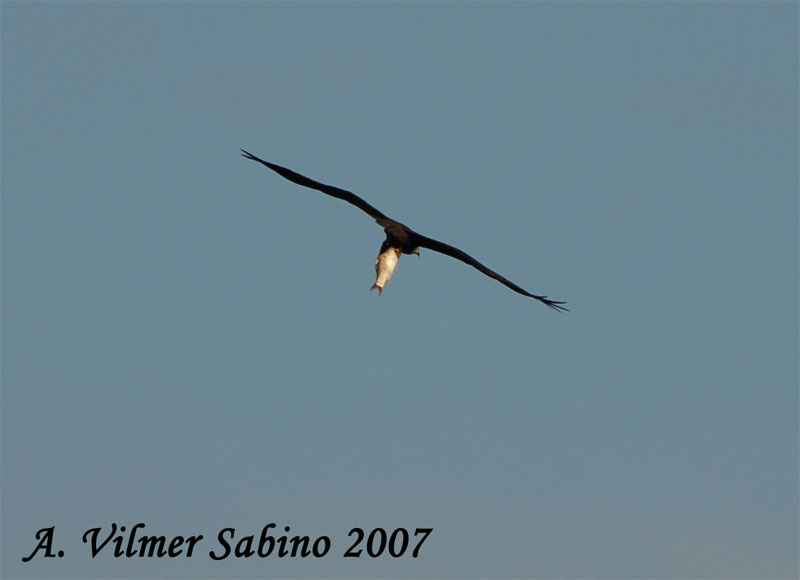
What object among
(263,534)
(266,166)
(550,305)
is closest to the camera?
(550,305)

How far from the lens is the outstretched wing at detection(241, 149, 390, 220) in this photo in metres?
44.3

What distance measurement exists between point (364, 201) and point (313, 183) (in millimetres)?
1403

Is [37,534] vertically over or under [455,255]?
under

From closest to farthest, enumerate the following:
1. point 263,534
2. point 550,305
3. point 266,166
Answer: point 550,305
point 266,166
point 263,534

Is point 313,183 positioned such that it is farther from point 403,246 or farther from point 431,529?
point 431,529

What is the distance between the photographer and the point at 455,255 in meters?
42.8

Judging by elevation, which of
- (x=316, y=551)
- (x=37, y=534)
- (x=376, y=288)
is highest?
(x=376, y=288)

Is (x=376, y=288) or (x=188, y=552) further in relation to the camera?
(x=188, y=552)

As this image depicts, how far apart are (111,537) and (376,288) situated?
1224 centimetres

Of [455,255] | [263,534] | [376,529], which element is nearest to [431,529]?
[376,529]

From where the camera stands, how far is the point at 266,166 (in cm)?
4444

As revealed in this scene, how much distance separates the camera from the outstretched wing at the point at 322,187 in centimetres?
4434

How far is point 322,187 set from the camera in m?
44.5

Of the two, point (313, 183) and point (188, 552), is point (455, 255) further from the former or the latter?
point (188, 552)
